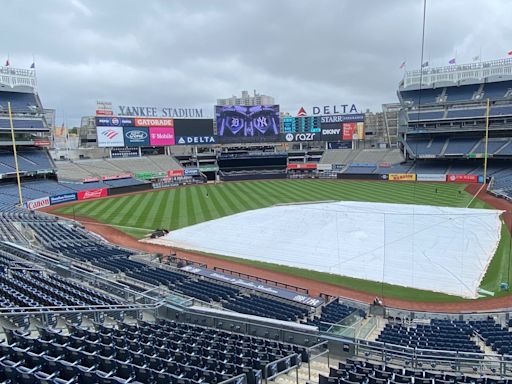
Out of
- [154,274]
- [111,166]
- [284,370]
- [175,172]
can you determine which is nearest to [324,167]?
[175,172]

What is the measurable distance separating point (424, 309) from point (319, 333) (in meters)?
10.4

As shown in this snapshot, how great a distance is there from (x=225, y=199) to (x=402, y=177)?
3453cm

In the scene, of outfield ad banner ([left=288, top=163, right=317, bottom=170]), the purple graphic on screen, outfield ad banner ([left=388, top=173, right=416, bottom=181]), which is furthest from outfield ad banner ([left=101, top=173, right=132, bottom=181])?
outfield ad banner ([left=388, top=173, right=416, bottom=181])

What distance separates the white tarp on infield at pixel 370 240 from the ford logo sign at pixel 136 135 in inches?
1594

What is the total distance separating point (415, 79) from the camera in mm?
69812

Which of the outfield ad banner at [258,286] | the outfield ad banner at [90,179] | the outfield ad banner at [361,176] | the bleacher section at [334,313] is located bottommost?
the outfield ad banner at [258,286]

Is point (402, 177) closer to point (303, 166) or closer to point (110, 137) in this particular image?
point (303, 166)

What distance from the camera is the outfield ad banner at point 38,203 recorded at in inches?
1808

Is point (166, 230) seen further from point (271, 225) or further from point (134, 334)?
point (134, 334)

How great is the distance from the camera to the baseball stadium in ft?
31.1

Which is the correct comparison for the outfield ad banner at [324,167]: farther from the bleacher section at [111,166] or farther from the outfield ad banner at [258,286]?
the outfield ad banner at [258,286]

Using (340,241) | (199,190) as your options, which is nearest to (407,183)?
(199,190)

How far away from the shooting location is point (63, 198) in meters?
52.6

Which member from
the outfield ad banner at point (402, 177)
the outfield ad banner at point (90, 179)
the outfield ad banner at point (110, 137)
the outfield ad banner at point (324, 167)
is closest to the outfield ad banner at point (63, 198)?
the outfield ad banner at point (90, 179)
